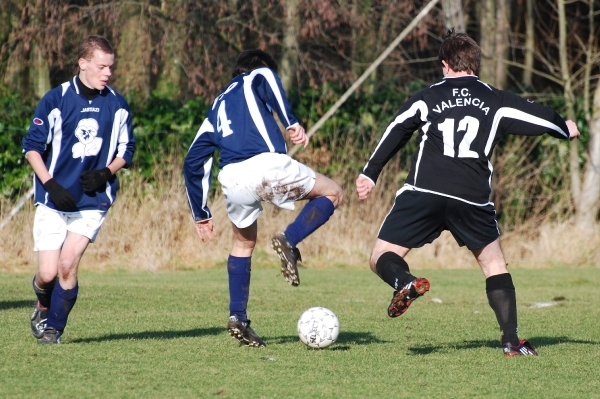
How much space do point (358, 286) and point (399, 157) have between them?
5120 millimetres

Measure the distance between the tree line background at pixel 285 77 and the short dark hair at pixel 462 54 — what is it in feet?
29.9

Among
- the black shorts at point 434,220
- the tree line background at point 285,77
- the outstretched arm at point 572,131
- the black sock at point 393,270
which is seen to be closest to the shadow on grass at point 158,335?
the black sock at point 393,270

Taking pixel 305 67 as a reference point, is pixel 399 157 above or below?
below

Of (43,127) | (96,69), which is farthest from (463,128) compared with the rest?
(43,127)

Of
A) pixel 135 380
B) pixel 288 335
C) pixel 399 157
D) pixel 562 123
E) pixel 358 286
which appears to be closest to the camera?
pixel 135 380

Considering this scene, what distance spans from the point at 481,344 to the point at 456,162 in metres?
1.61

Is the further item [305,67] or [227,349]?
[305,67]

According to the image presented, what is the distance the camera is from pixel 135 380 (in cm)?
536

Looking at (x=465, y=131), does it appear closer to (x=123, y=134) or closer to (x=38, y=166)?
(x=123, y=134)

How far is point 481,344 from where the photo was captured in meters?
6.97

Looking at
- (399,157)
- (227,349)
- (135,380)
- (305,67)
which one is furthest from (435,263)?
(135,380)

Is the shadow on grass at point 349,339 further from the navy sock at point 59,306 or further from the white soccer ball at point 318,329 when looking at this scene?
the navy sock at point 59,306

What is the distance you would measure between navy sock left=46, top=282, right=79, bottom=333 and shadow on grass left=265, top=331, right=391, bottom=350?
58.1 inches

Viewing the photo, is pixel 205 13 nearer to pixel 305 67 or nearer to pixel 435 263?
pixel 305 67
